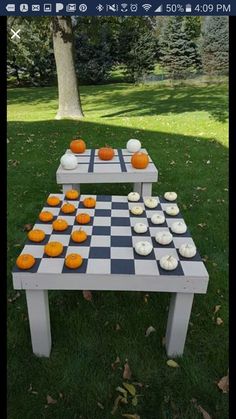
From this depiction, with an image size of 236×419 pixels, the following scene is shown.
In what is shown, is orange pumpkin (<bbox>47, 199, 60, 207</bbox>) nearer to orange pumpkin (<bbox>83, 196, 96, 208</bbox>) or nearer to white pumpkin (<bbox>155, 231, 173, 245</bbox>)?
orange pumpkin (<bbox>83, 196, 96, 208</bbox>)

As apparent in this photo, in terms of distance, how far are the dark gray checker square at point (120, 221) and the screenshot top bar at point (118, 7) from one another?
5.19ft

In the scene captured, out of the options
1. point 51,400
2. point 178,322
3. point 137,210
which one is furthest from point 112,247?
point 51,400

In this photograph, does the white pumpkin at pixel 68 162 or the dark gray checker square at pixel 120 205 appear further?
the white pumpkin at pixel 68 162

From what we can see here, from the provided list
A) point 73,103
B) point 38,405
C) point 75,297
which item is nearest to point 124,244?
point 75,297

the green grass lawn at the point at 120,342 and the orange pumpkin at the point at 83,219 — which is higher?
the orange pumpkin at the point at 83,219

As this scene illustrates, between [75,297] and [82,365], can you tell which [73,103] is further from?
[82,365]

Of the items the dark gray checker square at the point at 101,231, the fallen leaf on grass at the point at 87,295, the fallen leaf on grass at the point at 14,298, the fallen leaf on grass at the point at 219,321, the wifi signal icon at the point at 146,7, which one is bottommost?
the fallen leaf on grass at the point at 219,321

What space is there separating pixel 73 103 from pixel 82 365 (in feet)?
29.3

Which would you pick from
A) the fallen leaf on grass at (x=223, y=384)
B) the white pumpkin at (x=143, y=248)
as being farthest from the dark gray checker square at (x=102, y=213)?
the fallen leaf on grass at (x=223, y=384)

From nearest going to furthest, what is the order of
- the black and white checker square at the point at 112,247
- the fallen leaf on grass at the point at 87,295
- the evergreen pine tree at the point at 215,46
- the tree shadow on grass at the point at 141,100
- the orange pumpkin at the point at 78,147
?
the black and white checker square at the point at 112,247, the fallen leaf on grass at the point at 87,295, the orange pumpkin at the point at 78,147, the tree shadow on grass at the point at 141,100, the evergreen pine tree at the point at 215,46

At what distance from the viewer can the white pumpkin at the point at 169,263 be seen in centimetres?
221

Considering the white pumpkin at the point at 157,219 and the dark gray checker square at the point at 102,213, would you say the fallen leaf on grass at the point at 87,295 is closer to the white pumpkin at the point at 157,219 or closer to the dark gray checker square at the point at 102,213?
the dark gray checker square at the point at 102,213

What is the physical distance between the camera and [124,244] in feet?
8.27

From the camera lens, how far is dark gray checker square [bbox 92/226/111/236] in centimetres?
266
